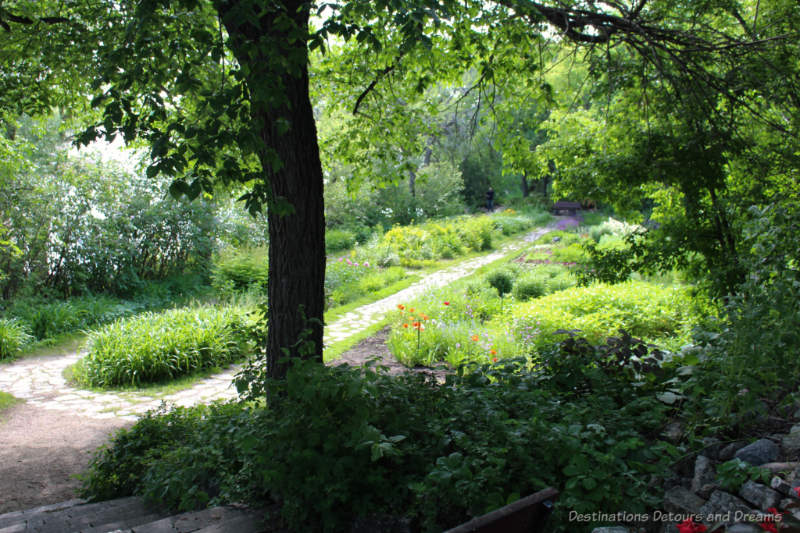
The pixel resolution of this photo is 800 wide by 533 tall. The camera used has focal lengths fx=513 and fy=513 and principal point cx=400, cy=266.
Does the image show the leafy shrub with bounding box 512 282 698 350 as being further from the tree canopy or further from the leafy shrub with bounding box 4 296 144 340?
the leafy shrub with bounding box 4 296 144 340

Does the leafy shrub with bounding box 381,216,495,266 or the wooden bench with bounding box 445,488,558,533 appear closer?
the wooden bench with bounding box 445,488,558,533

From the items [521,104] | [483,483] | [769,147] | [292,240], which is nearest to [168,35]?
[292,240]

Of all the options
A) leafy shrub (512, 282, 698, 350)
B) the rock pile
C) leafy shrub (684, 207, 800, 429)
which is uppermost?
leafy shrub (684, 207, 800, 429)

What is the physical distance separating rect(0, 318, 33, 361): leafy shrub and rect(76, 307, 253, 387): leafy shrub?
119 cm

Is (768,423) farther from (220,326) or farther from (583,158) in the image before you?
(220,326)

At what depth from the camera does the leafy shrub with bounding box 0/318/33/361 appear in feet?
24.4

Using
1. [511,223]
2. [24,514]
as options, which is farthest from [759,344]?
[511,223]

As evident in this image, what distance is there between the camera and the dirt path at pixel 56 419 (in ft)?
13.6

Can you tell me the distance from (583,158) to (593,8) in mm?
1480

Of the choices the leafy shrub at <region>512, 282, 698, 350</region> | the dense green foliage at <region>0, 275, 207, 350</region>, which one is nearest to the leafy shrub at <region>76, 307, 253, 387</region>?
the dense green foliage at <region>0, 275, 207, 350</region>

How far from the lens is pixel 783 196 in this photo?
13.5ft

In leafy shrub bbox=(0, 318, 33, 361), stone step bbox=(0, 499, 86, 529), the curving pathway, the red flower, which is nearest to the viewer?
the red flower

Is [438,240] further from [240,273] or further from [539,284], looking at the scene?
[240,273]

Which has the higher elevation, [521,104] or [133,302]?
[521,104]
